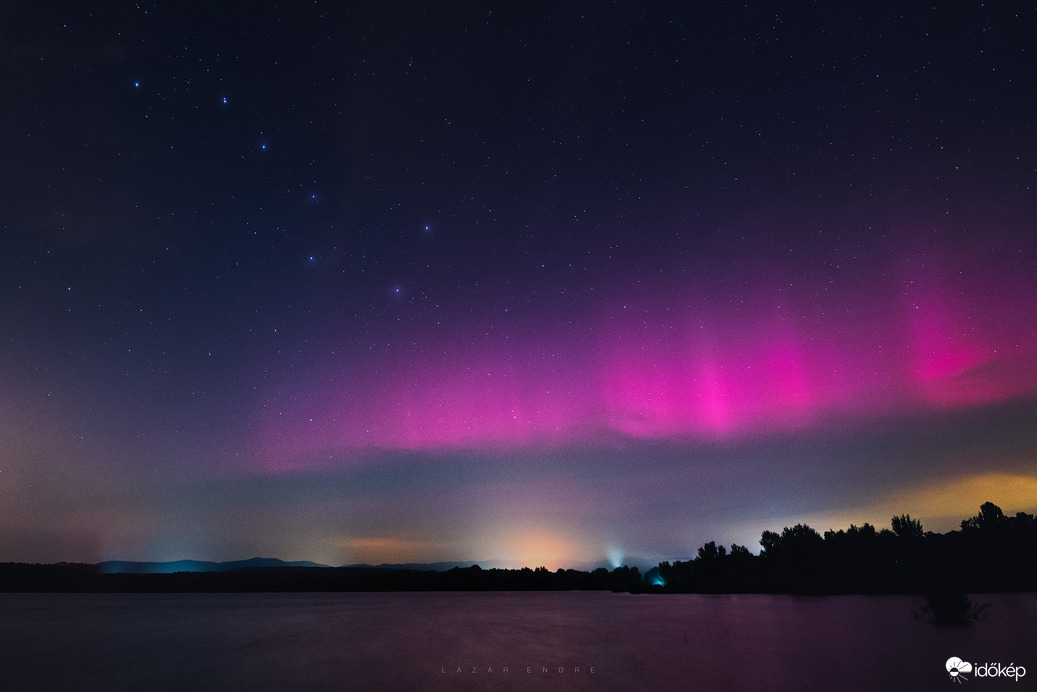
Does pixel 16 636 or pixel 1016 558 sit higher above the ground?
pixel 1016 558

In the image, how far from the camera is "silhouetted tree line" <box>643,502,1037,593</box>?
307 feet

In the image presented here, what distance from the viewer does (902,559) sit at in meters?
100

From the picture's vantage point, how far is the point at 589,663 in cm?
3125

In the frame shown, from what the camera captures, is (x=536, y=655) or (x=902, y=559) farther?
(x=902, y=559)

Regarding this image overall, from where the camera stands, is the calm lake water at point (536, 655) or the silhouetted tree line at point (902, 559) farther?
the silhouetted tree line at point (902, 559)

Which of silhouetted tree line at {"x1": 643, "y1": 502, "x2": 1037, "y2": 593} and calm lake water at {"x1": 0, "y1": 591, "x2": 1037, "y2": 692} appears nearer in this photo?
calm lake water at {"x1": 0, "y1": 591, "x2": 1037, "y2": 692}

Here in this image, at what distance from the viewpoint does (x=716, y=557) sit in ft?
427

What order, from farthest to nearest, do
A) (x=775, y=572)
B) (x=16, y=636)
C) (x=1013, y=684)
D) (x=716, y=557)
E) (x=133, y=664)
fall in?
(x=716, y=557) < (x=775, y=572) < (x=16, y=636) < (x=133, y=664) < (x=1013, y=684)

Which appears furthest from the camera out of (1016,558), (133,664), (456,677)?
(1016,558)

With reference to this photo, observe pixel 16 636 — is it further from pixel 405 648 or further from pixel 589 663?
pixel 589 663

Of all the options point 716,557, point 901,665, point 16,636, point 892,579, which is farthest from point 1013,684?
point 716,557

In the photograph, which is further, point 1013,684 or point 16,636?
point 16,636

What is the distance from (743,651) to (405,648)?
23.5m

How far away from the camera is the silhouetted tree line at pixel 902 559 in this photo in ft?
307
